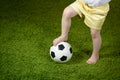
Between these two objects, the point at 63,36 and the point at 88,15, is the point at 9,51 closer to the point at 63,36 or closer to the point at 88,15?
the point at 63,36

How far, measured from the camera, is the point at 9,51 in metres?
2.64

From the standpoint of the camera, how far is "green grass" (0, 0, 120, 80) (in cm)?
240

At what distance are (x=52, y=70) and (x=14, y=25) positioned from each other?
31.7 inches

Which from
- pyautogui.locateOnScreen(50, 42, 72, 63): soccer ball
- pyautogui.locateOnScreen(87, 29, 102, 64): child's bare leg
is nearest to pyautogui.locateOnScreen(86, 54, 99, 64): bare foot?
pyautogui.locateOnScreen(87, 29, 102, 64): child's bare leg

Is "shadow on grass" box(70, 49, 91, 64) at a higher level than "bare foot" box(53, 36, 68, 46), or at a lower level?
lower

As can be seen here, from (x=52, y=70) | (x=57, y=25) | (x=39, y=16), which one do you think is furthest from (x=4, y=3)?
(x=52, y=70)

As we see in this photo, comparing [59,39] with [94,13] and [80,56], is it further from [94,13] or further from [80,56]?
[94,13]

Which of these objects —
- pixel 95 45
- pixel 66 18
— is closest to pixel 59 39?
pixel 66 18

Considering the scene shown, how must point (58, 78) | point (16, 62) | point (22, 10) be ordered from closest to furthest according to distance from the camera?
1. point (58, 78)
2. point (16, 62)
3. point (22, 10)

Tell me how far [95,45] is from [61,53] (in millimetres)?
287

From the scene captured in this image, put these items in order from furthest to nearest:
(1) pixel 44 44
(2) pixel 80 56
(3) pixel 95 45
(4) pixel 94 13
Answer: (1) pixel 44 44 → (2) pixel 80 56 → (3) pixel 95 45 → (4) pixel 94 13

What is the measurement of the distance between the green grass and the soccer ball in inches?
2.4

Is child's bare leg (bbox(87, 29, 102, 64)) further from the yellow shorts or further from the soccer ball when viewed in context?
the soccer ball

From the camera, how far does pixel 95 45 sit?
98.3 inches
